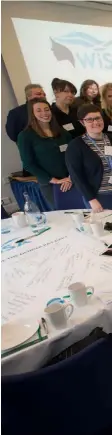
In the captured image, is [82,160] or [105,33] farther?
[105,33]

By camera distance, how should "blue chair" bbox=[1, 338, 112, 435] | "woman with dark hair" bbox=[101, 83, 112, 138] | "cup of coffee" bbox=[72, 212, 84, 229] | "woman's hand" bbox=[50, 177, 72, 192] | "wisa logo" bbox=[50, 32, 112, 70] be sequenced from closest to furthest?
"blue chair" bbox=[1, 338, 112, 435] → "cup of coffee" bbox=[72, 212, 84, 229] → "woman's hand" bbox=[50, 177, 72, 192] → "woman with dark hair" bbox=[101, 83, 112, 138] → "wisa logo" bbox=[50, 32, 112, 70]

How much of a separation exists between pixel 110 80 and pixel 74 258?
382 centimetres

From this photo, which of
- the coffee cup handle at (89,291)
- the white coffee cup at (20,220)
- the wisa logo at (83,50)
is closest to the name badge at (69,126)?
the wisa logo at (83,50)

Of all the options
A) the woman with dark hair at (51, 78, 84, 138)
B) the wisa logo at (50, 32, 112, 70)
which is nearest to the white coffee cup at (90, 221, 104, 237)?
the woman with dark hair at (51, 78, 84, 138)

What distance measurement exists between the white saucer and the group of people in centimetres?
118

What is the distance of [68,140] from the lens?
315cm

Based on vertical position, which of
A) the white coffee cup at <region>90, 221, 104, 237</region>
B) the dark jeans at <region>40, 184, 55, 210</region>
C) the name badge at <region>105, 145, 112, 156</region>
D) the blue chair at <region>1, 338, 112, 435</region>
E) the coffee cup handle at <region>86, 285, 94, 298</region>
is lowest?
the blue chair at <region>1, 338, 112, 435</region>

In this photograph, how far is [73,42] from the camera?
436cm

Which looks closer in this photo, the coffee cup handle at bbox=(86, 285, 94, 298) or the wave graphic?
the coffee cup handle at bbox=(86, 285, 94, 298)

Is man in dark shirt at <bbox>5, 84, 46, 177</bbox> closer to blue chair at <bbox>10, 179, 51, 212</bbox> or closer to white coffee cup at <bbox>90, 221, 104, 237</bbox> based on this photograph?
blue chair at <bbox>10, 179, 51, 212</bbox>

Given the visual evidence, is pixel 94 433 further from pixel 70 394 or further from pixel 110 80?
pixel 110 80

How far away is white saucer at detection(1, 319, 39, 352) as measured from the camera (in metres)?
0.99

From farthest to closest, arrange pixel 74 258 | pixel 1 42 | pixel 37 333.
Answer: pixel 1 42
pixel 74 258
pixel 37 333

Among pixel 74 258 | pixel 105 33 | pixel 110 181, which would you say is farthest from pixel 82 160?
pixel 105 33
